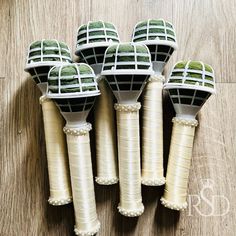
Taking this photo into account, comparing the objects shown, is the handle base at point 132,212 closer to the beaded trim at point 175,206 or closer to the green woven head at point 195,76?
the beaded trim at point 175,206

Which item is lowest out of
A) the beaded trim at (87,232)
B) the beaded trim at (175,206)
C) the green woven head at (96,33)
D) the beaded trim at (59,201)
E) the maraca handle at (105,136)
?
the beaded trim at (87,232)

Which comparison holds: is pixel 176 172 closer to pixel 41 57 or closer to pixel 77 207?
pixel 77 207

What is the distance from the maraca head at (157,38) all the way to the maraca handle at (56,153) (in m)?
0.23

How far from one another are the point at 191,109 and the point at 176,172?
0.45 ft

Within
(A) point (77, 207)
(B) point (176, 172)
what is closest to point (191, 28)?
(B) point (176, 172)

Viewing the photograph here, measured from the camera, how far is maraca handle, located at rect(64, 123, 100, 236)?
643 millimetres

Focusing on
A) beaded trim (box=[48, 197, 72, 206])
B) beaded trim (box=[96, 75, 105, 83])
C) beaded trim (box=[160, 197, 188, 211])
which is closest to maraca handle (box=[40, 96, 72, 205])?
beaded trim (box=[48, 197, 72, 206])

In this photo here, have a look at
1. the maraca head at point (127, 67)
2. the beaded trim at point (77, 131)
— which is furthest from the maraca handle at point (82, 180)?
the maraca head at point (127, 67)

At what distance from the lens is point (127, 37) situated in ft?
2.45

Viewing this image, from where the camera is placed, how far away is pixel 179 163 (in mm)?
674

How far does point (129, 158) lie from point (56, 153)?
158 mm

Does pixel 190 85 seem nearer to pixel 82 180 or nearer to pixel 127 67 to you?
pixel 127 67

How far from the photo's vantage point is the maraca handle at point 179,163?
2.19ft

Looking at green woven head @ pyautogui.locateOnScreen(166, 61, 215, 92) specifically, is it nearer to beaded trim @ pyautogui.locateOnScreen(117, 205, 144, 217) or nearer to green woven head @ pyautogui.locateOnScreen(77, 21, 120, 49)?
green woven head @ pyautogui.locateOnScreen(77, 21, 120, 49)
